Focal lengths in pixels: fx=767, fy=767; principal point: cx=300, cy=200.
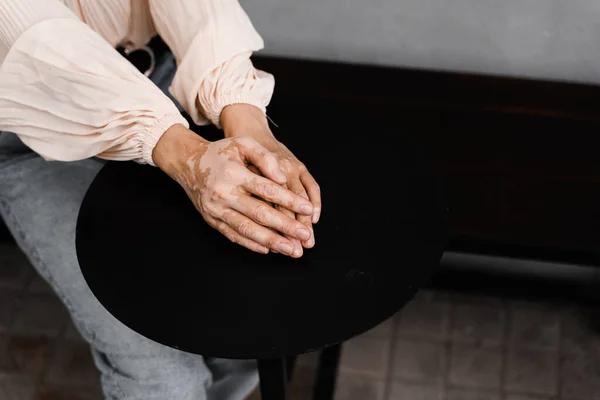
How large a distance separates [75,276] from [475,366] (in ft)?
2.94

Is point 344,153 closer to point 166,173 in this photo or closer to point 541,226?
point 166,173

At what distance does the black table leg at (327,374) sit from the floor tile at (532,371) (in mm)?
363

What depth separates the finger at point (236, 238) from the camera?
98cm

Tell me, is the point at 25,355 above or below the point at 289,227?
below

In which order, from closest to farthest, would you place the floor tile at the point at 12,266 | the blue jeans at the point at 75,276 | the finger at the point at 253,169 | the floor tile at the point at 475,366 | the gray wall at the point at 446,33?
the finger at the point at 253,169, the blue jeans at the point at 75,276, the gray wall at the point at 446,33, the floor tile at the point at 475,366, the floor tile at the point at 12,266

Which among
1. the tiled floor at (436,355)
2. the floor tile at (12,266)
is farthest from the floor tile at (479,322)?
the floor tile at (12,266)

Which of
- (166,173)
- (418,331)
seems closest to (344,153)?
(166,173)

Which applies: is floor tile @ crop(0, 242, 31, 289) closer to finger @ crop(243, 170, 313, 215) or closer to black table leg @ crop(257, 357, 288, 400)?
black table leg @ crop(257, 357, 288, 400)

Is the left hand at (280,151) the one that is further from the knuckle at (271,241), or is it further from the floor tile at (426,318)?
the floor tile at (426,318)

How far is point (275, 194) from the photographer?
985 mm

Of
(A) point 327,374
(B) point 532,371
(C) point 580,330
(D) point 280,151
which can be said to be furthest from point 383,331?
(D) point 280,151

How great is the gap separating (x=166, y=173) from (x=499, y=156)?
0.68 metres

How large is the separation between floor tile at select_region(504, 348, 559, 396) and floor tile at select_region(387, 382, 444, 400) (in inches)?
5.7

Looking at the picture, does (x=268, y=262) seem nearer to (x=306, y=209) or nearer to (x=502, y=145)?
(x=306, y=209)
